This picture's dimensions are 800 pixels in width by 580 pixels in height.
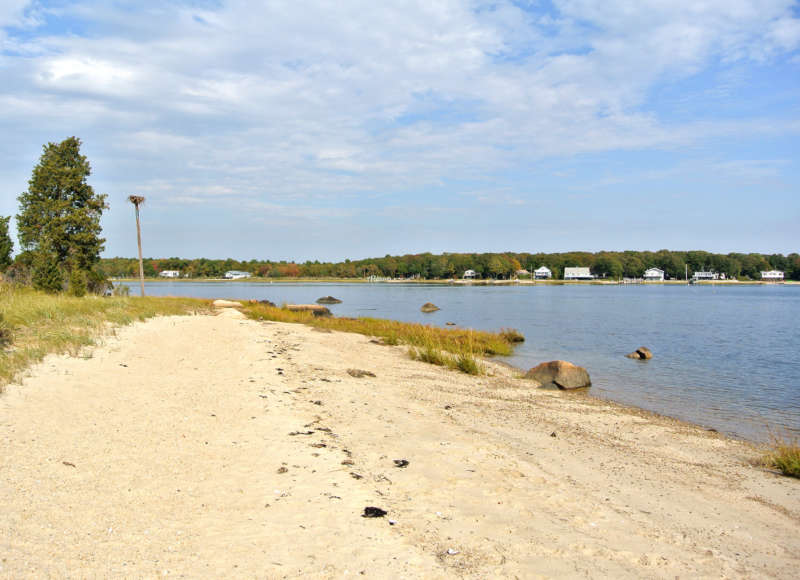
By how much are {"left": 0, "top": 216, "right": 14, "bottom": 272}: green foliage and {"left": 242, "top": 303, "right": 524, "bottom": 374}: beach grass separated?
1444cm

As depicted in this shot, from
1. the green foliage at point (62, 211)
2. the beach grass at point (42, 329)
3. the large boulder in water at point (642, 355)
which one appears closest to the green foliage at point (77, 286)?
the green foliage at point (62, 211)

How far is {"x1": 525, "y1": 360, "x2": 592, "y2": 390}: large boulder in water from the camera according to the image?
15492mm

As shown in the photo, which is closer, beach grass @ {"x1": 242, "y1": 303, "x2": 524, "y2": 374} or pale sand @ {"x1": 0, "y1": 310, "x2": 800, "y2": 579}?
pale sand @ {"x1": 0, "y1": 310, "x2": 800, "y2": 579}

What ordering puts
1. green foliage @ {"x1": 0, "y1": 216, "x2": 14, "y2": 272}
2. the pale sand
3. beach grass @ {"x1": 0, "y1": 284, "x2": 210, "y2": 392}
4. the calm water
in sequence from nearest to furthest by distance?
the pale sand
beach grass @ {"x1": 0, "y1": 284, "x2": 210, "y2": 392}
the calm water
green foliage @ {"x1": 0, "y1": 216, "x2": 14, "y2": 272}

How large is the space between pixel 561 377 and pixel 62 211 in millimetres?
31751

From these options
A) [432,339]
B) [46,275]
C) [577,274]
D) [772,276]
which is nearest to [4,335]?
[432,339]

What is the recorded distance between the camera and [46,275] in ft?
89.5

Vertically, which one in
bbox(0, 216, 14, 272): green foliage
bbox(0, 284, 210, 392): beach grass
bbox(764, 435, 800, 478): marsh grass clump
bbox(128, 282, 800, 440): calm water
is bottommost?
bbox(128, 282, 800, 440): calm water

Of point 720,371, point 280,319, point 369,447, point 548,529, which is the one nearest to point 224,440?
point 369,447

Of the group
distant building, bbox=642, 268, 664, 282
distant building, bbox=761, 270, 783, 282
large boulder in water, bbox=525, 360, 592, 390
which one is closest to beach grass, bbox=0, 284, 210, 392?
large boulder in water, bbox=525, 360, 592, 390

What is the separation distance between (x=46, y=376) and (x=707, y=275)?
226 m

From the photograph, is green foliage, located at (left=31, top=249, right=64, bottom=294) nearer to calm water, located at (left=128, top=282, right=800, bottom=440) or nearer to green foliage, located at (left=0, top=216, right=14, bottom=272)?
green foliage, located at (left=0, top=216, right=14, bottom=272)

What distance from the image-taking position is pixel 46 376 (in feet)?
27.8

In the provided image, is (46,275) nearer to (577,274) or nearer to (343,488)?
(343,488)
